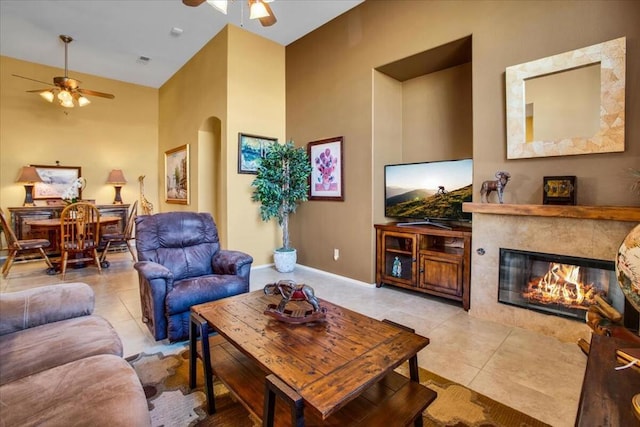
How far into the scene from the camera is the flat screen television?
3.44m

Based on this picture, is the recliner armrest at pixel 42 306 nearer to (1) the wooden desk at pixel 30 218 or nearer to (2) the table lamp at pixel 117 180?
(1) the wooden desk at pixel 30 218

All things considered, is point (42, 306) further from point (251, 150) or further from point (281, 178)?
point (251, 150)

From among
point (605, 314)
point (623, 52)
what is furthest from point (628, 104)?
point (605, 314)

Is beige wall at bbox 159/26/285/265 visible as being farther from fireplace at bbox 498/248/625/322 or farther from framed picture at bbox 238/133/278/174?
fireplace at bbox 498/248/625/322

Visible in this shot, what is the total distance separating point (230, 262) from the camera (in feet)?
9.31

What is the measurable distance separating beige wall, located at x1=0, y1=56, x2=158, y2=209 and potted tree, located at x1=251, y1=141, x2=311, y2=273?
4.06 meters

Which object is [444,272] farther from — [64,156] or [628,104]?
[64,156]

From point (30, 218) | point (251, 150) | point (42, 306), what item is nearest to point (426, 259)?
point (251, 150)

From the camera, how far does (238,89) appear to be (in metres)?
4.66

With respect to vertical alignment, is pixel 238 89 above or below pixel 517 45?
above

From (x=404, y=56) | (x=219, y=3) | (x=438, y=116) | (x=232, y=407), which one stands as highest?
(x=404, y=56)

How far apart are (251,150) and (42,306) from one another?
3482 mm

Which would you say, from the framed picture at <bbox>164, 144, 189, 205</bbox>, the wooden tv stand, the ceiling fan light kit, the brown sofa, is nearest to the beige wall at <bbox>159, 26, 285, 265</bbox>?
the framed picture at <bbox>164, 144, 189, 205</bbox>

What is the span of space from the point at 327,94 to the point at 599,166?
10.7 ft
